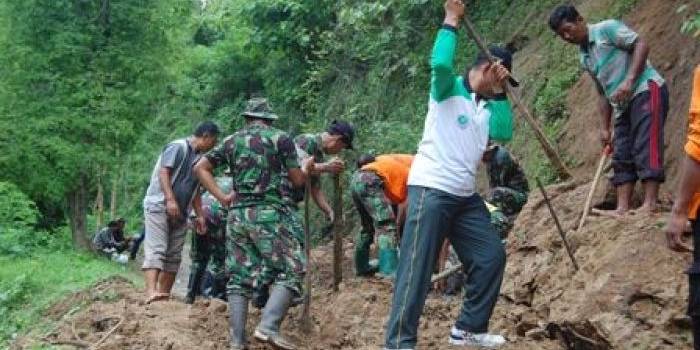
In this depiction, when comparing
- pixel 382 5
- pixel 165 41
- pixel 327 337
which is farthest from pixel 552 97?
pixel 165 41

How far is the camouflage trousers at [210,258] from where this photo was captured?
8117mm

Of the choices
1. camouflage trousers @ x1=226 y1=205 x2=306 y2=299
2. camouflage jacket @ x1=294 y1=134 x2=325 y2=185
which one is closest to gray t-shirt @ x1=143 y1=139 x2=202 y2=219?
camouflage jacket @ x1=294 y1=134 x2=325 y2=185

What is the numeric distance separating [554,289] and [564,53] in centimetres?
565

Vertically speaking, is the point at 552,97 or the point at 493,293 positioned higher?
the point at 552,97

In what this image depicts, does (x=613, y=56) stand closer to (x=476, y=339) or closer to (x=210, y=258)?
(x=476, y=339)

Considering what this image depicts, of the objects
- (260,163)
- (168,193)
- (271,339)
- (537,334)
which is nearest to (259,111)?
(260,163)

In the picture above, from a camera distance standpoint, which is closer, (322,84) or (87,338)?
(87,338)

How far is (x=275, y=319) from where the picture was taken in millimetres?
5531

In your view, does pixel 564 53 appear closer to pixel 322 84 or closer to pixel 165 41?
pixel 322 84

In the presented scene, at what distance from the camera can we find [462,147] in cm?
479

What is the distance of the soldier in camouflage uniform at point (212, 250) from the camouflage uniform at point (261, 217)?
81.7 inches

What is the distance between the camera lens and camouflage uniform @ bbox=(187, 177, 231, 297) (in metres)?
8.09

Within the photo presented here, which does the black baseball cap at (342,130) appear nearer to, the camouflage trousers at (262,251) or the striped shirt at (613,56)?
the camouflage trousers at (262,251)

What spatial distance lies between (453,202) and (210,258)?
425 cm
